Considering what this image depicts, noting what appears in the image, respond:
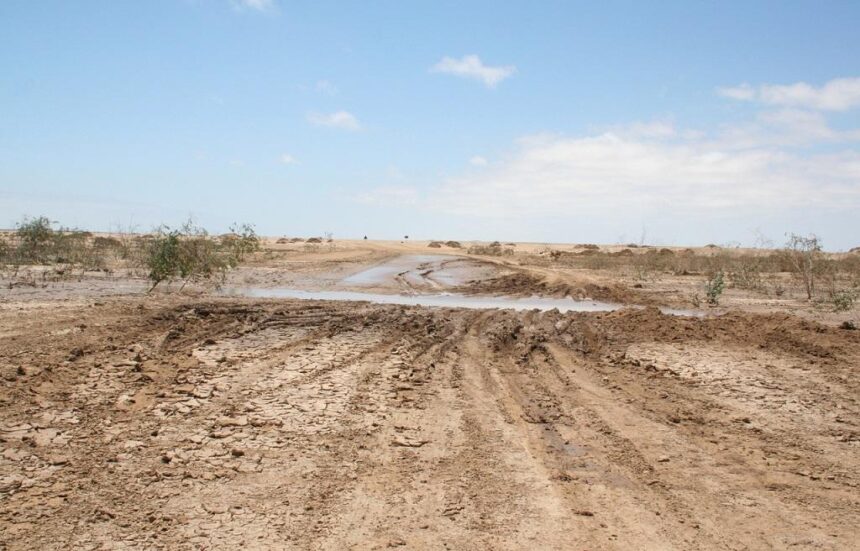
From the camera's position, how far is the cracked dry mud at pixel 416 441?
170 inches

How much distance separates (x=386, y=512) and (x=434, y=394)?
3.11m

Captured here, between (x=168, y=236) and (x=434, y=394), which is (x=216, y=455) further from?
(x=168, y=236)

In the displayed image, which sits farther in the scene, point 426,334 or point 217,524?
point 426,334

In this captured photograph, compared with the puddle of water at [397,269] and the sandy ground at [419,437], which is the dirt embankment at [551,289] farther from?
the sandy ground at [419,437]

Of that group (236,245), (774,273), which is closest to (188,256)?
(236,245)

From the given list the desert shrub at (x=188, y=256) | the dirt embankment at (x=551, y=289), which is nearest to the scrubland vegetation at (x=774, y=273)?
the dirt embankment at (x=551, y=289)

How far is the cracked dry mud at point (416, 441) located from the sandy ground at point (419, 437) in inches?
1.0

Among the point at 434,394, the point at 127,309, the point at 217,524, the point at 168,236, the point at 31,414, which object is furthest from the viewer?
the point at 168,236

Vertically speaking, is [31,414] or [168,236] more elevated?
[168,236]

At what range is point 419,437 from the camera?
19.9 ft

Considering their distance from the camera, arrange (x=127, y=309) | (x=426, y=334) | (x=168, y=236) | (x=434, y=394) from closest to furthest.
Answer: (x=434, y=394)
(x=426, y=334)
(x=127, y=309)
(x=168, y=236)

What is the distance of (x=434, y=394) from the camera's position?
7613mm

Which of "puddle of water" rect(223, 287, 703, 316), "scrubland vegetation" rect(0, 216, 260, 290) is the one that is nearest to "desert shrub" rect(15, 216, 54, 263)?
"scrubland vegetation" rect(0, 216, 260, 290)

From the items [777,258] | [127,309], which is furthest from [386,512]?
[777,258]
